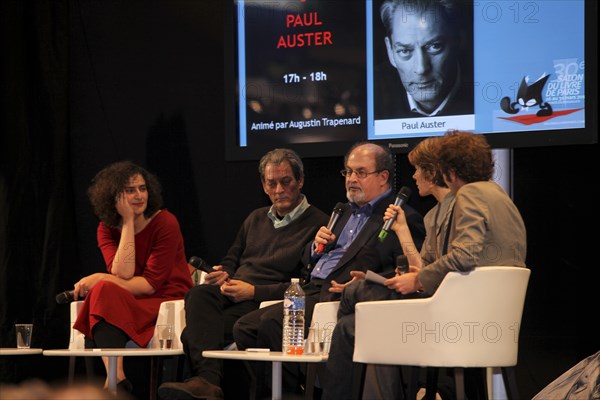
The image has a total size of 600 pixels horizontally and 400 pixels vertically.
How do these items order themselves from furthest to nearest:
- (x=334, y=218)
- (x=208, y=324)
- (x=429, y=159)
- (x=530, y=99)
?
(x=530, y=99) < (x=208, y=324) < (x=334, y=218) < (x=429, y=159)

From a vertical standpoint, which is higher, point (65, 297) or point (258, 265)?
point (258, 265)

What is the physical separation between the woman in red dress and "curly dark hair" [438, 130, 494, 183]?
5.87ft

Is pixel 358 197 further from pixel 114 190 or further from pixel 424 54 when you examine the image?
pixel 114 190

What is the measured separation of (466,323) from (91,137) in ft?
11.1

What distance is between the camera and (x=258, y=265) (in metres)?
4.32

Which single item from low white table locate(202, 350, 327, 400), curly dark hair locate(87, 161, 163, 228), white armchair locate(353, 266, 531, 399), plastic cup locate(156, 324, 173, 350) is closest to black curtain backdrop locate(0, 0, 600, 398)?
curly dark hair locate(87, 161, 163, 228)

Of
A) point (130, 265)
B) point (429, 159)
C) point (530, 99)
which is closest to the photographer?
point (429, 159)

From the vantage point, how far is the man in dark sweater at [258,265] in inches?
158

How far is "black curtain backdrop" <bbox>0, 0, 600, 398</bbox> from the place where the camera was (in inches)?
208

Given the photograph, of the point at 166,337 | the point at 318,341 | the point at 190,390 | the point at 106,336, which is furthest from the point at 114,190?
the point at 318,341

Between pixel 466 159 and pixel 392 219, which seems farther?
pixel 392 219

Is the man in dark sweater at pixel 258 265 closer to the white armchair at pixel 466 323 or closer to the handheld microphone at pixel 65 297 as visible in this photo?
the handheld microphone at pixel 65 297

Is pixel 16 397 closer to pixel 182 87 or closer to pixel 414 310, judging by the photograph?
pixel 414 310

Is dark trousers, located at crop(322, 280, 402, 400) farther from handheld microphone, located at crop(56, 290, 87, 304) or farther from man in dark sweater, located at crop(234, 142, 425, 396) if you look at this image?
handheld microphone, located at crop(56, 290, 87, 304)
